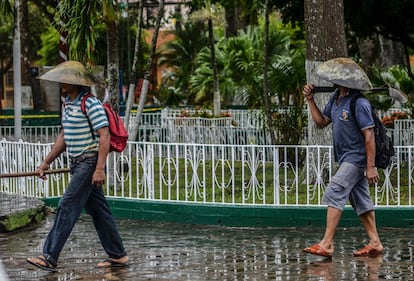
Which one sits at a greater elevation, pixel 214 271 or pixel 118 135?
pixel 118 135

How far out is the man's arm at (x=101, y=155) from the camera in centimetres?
977

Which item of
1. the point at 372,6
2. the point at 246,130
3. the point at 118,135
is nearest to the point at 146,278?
the point at 118,135

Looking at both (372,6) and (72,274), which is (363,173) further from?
(372,6)

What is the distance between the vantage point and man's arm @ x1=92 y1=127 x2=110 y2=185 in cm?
977

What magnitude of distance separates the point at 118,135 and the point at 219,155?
5.51 m

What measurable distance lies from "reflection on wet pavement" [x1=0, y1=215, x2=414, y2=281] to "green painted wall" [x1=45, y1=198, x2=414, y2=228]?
0.61 feet

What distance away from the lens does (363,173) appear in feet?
34.4

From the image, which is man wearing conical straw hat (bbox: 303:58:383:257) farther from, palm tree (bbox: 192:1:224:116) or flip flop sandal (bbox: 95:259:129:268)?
palm tree (bbox: 192:1:224:116)

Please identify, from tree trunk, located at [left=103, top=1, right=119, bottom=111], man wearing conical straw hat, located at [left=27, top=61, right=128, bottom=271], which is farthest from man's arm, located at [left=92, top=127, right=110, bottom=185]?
tree trunk, located at [left=103, top=1, right=119, bottom=111]

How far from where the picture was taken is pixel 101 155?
32.1 feet

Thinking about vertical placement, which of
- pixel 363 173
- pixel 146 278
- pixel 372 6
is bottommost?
pixel 146 278

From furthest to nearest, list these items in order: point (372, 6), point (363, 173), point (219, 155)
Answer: point (372, 6), point (219, 155), point (363, 173)

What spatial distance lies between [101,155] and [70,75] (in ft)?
2.60

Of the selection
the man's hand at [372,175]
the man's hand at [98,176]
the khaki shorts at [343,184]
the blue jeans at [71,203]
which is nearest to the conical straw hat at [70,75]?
the blue jeans at [71,203]
